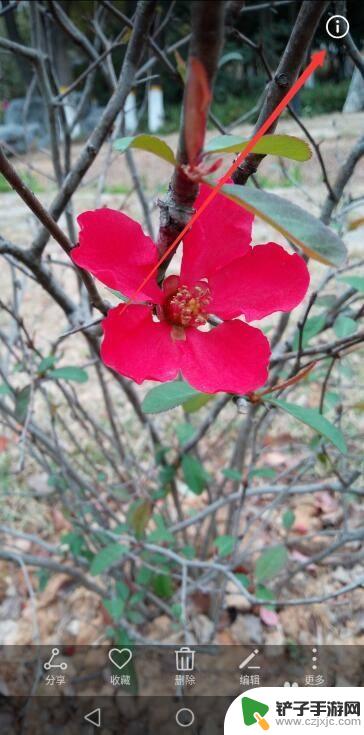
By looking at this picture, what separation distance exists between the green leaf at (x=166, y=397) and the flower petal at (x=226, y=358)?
0.10 m

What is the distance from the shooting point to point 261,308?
0.30 meters

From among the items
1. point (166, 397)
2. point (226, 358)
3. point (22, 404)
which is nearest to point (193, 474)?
point (22, 404)

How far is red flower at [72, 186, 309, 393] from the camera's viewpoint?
271 millimetres

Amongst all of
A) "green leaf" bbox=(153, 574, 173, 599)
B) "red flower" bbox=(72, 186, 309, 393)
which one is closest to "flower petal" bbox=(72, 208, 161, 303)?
"red flower" bbox=(72, 186, 309, 393)

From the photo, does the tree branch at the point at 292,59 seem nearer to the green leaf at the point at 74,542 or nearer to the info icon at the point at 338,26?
the info icon at the point at 338,26

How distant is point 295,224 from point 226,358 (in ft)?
0.50

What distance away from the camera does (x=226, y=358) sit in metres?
0.32

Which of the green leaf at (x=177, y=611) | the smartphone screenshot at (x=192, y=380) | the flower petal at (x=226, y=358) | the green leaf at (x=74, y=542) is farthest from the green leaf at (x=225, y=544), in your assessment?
the flower petal at (x=226, y=358)

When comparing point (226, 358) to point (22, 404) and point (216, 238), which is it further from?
point (22, 404)

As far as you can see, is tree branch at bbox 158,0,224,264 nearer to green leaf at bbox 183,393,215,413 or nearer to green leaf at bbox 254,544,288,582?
green leaf at bbox 183,393,215,413

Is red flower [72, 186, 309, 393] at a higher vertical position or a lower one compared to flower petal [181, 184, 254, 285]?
lower

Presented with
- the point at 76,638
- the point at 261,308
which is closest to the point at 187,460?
the point at 76,638

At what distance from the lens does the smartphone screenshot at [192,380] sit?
0.26 metres

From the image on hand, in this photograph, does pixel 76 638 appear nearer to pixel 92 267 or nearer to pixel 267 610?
pixel 267 610
